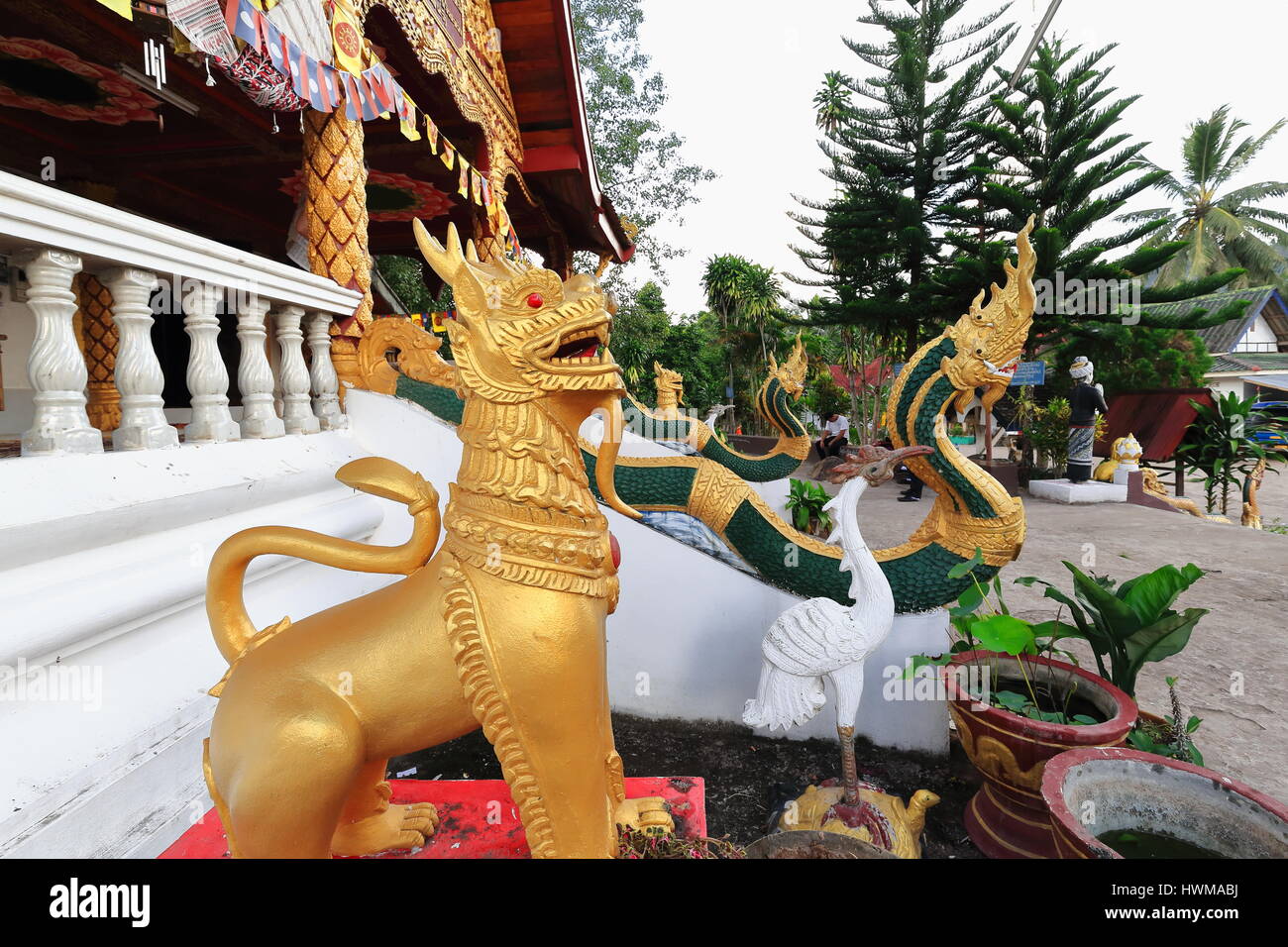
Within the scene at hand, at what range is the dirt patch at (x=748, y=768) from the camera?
86.0 inches

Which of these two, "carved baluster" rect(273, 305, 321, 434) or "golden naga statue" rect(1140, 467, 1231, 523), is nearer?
"carved baluster" rect(273, 305, 321, 434)

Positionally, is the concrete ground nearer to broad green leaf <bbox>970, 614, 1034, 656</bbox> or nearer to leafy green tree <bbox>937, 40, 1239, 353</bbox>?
broad green leaf <bbox>970, 614, 1034, 656</bbox>

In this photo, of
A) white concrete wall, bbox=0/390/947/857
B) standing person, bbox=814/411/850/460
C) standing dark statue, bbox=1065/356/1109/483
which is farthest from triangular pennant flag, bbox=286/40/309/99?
standing person, bbox=814/411/850/460

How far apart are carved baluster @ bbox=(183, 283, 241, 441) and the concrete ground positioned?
12.7ft

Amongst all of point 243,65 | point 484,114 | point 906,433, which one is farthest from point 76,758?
point 484,114

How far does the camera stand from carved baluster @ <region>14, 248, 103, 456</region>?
1.51 metres

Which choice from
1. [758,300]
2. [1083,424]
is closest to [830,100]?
[758,300]

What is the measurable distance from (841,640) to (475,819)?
1.20m

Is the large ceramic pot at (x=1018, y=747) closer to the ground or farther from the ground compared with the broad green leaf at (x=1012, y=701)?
closer to the ground

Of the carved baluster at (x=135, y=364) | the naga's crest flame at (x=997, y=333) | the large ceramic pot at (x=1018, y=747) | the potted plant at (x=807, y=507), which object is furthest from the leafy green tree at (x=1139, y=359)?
the carved baluster at (x=135, y=364)

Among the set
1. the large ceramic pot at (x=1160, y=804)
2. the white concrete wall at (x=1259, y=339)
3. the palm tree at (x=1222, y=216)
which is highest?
the palm tree at (x=1222, y=216)

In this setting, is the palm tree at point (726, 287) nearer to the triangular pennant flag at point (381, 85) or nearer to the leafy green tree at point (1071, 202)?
the leafy green tree at point (1071, 202)

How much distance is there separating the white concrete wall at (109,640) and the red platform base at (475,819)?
17 centimetres
